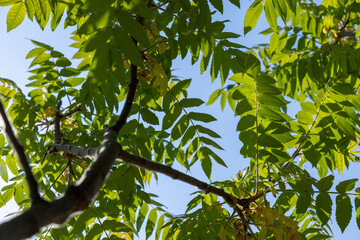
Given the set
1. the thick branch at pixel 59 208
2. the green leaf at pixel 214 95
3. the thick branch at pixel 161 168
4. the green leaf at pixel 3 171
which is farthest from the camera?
the green leaf at pixel 3 171

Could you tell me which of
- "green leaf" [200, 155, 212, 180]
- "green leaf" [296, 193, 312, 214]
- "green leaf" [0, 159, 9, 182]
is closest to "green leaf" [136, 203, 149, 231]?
"green leaf" [200, 155, 212, 180]

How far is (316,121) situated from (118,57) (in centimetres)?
154

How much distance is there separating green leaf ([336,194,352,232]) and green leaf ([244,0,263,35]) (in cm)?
123

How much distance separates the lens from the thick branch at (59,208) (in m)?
0.57

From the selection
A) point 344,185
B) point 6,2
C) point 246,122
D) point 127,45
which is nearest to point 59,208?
point 127,45

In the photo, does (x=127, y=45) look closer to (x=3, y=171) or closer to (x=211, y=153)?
(x=211, y=153)

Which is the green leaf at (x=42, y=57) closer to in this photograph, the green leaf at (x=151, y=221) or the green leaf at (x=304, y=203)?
the green leaf at (x=151, y=221)

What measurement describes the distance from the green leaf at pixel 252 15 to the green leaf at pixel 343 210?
1231 mm

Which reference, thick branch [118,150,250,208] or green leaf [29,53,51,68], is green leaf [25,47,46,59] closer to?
green leaf [29,53,51,68]

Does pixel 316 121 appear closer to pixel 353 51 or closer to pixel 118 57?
pixel 353 51

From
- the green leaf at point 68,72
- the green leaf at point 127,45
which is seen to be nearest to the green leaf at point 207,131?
the green leaf at point 127,45

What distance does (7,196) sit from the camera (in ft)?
9.61

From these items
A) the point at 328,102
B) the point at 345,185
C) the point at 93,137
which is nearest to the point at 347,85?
the point at 328,102

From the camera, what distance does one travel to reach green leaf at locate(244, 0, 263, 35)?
246cm
